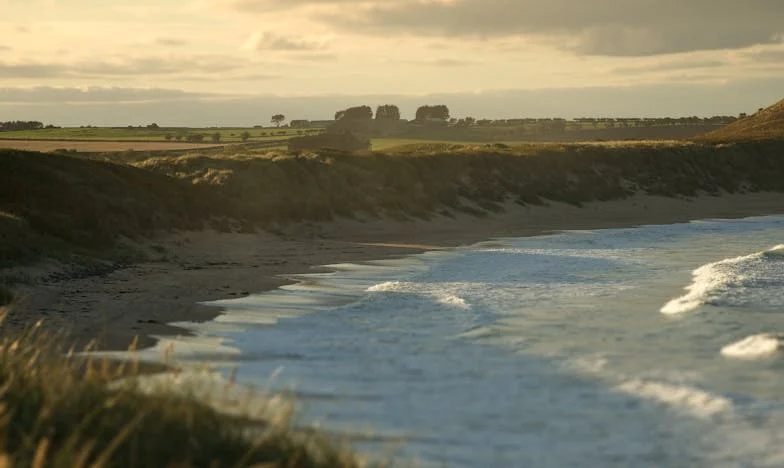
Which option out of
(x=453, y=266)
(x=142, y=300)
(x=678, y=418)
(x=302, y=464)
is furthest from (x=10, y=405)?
(x=453, y=266)

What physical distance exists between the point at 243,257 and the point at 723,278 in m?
15.4

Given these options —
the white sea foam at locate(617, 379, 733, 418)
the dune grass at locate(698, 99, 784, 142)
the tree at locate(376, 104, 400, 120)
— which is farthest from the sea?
the tree at locate(376, 104, 400, 120)

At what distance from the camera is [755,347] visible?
1744cm

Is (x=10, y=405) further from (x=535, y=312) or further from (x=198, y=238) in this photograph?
(x=198, y=238)

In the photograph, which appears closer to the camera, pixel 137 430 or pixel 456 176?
pixel 137 430

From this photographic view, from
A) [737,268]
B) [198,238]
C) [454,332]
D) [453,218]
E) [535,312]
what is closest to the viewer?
[454,332]

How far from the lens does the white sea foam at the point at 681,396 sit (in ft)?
43.9

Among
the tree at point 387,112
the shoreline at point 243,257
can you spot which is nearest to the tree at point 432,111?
the tree at point 387,112

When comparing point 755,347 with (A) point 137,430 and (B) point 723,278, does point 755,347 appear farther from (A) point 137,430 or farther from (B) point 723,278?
(A) point 137,430

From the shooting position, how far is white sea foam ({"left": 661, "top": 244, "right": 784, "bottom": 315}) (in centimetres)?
2256

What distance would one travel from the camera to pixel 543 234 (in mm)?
45438

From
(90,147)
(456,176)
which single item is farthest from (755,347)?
(90,147)

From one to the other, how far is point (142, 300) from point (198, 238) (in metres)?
13.9

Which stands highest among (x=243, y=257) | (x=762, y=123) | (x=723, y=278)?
(x=762, y=123)
